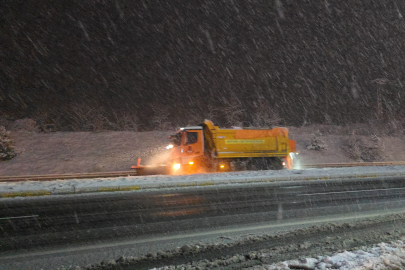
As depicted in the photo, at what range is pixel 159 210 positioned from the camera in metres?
7.83

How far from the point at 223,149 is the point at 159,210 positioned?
907cm

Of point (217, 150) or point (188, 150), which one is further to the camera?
point (217, 150)

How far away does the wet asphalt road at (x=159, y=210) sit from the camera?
19.7 feet

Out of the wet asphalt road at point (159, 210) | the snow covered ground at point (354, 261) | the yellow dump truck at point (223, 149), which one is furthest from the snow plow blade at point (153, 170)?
the snow covered ground at point (354, 261)

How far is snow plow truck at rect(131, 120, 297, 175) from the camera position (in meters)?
16.2

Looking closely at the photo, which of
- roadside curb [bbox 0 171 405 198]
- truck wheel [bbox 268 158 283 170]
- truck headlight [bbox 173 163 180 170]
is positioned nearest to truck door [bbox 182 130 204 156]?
truck headlight [bbox 173 163 180 170]

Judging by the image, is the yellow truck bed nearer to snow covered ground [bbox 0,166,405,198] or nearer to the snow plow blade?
snow covered ground [bbox 0,166,405,198]

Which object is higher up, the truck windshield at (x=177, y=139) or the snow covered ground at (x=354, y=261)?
the truck windshield at (x=177, y=139)

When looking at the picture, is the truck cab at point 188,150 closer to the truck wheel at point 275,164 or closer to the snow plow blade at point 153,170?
the snow plow blade at point 153,170

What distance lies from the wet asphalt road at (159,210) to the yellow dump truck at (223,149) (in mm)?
4822

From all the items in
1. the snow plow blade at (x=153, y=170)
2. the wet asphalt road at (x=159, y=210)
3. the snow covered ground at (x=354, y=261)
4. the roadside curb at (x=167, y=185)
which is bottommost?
the snow covered ground at (x=354, y=261)

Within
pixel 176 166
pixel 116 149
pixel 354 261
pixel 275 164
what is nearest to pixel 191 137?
pixel 176 166

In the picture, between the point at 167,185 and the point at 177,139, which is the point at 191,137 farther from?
the point at 167,185

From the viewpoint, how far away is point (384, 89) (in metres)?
57.7
